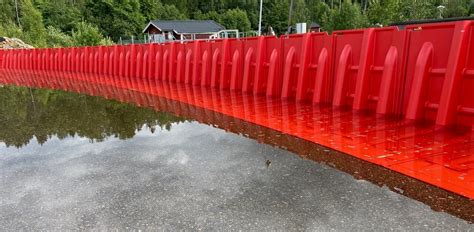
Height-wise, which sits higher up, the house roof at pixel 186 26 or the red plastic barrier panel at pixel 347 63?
the red plastic barrier panel at pixel 347 63

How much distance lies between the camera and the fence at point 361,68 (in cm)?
460

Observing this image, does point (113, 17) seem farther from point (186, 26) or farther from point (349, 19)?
point (349, 19)

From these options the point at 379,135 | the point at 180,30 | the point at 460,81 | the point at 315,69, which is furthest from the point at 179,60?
the point at 180,30

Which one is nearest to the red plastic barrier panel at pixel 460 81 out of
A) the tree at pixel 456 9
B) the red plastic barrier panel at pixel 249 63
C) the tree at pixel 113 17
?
the red plastic barrier panel at pixel 249 63

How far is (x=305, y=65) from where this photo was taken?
22.1ft

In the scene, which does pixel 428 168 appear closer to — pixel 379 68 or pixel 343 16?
pixel 379 68

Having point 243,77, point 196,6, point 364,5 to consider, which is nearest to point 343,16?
point 364,5

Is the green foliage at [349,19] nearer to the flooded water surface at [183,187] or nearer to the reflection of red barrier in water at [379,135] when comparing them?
the reflection of red barrier in water at [379,135]

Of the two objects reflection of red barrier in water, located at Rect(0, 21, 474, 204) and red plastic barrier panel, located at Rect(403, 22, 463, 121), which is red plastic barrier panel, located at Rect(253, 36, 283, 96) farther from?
red plastic barrier panel, located at Rect(403, 22, 463, 121)

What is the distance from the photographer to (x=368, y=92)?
A: 5773 mm

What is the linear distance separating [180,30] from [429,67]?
2717 inches

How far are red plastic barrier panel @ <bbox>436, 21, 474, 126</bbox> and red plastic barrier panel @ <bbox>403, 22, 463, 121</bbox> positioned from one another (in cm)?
11

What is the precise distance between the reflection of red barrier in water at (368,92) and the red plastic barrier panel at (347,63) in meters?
0.02

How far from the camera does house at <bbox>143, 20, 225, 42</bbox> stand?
229ft
